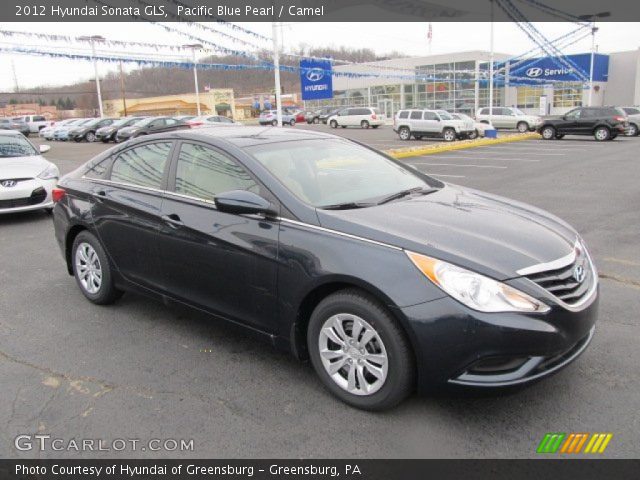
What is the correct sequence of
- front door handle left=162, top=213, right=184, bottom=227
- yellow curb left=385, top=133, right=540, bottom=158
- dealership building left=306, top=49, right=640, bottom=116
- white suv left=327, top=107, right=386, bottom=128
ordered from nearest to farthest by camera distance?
front door handle left=162, top=213, right=184, bottom=227, yellow curb left=385, top=133, right=540, bottom=158, white suv left=327, top=107, right=386, bottom=128, dealership building left=306, top=49, right=640, bottom=116

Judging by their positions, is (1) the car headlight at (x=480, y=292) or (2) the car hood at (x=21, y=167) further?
(2) the car hood at (x=21, y=167)

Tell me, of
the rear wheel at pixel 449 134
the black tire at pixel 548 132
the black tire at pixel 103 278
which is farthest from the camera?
the rear wheel at pixel 449 134

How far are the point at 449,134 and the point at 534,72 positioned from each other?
91.0ft

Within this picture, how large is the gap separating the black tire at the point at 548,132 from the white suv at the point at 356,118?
59.8 ft

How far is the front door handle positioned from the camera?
402 centimetres

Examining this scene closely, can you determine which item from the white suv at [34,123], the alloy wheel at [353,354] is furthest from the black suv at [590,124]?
the white suv at [34,123]

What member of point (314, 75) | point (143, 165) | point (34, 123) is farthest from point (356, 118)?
point (143, 165)

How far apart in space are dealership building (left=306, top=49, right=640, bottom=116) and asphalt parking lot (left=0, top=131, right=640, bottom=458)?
4709 cm

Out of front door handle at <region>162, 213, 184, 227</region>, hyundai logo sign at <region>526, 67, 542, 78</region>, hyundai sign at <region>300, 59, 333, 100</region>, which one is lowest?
Result: front door handle at <region>162, 213, 184, 227</region>

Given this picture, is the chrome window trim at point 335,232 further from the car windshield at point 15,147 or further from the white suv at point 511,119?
the white suv at point 511,119

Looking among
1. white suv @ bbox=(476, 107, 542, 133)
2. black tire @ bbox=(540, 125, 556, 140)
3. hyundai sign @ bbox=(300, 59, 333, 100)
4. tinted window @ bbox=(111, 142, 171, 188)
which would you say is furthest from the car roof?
white suv @ bbox=(476, 107, 542, 133)

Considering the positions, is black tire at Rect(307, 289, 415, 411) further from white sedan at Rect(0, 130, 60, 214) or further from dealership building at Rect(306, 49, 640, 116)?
dealership building at Rect(306, 49, 640, 116)

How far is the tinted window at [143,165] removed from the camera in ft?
14.4
